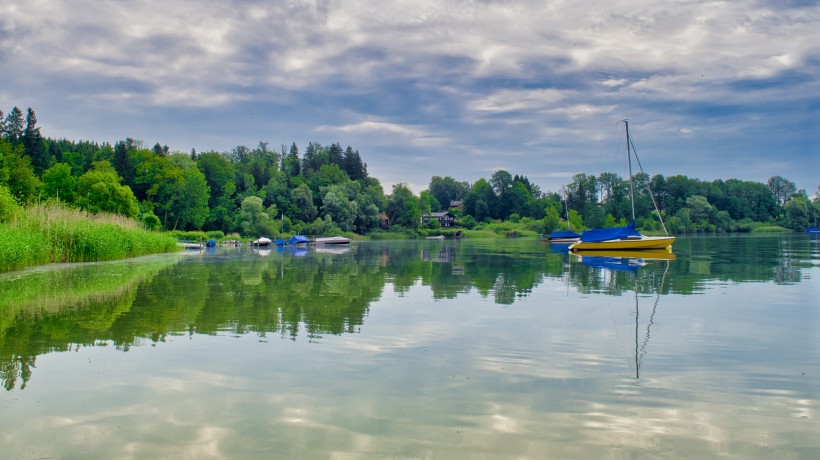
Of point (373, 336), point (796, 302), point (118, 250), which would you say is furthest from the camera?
point (118, 250)

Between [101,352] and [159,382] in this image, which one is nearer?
[159,382]

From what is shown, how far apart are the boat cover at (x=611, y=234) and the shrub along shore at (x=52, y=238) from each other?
35.4 m

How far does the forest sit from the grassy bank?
2.35 m

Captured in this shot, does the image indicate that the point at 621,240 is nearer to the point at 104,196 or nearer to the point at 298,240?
the point at 298,240

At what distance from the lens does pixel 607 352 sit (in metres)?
9.67

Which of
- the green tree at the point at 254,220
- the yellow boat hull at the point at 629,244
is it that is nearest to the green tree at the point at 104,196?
the green tree at the point at 254,220

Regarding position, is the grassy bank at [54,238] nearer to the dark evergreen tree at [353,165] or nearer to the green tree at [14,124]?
the green tree at [14,124]

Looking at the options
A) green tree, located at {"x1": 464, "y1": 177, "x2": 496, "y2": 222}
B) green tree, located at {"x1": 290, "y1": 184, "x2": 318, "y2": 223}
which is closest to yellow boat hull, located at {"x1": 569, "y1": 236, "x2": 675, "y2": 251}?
green tree, located at {"x1": 290, "y1": 184, "x2": 318, "y2": 223}

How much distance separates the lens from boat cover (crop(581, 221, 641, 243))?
46.1 m

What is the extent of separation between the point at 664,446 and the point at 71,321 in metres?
12.1

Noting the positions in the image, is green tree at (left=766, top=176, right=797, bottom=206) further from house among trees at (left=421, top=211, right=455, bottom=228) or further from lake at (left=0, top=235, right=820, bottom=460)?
lake at (left=0, top=235, right=820, bottom=460)

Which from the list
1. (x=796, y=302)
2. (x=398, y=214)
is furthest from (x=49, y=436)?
(x=398, y=214)

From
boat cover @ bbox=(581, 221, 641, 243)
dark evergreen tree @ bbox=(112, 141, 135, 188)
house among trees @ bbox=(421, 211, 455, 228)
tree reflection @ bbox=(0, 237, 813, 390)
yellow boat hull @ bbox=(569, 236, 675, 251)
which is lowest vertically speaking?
tree reflection @ bbox=(0, 237, 813, 390)

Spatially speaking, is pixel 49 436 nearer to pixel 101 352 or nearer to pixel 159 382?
pixel 159 382
